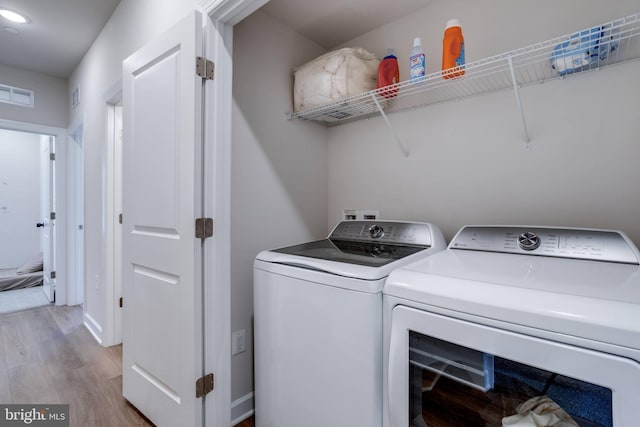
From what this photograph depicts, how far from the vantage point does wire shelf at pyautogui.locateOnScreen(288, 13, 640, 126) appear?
1.12 meters

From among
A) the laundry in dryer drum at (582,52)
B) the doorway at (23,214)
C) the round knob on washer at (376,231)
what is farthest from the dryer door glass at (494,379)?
the doorway at (23,214)

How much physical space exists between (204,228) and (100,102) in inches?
81.7

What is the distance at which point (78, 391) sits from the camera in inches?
73.7

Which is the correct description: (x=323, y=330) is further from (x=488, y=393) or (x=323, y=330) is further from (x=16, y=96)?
(x=16, y=96)

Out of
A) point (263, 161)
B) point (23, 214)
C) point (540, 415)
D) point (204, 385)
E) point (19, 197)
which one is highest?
point (263, 161)

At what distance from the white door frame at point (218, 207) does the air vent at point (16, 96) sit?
3.13 meters

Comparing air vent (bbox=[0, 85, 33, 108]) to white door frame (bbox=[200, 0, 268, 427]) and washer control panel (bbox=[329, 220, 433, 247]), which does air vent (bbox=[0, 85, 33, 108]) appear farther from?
washer control panel (bbox=[329, 220, 433, 247])

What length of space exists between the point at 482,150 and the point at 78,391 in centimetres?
275

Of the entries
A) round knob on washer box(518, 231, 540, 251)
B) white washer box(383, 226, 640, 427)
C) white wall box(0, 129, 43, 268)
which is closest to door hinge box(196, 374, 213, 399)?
white washer box(383, 226, 640, 427)

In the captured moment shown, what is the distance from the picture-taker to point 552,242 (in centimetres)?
117

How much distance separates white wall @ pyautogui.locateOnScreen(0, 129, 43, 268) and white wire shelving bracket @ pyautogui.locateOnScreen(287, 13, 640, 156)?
5374mm

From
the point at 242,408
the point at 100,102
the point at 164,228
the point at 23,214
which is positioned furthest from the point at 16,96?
the point at 242,408

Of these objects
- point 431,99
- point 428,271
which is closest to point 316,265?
point 428,271

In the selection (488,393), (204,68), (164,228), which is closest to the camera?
(488,393)
